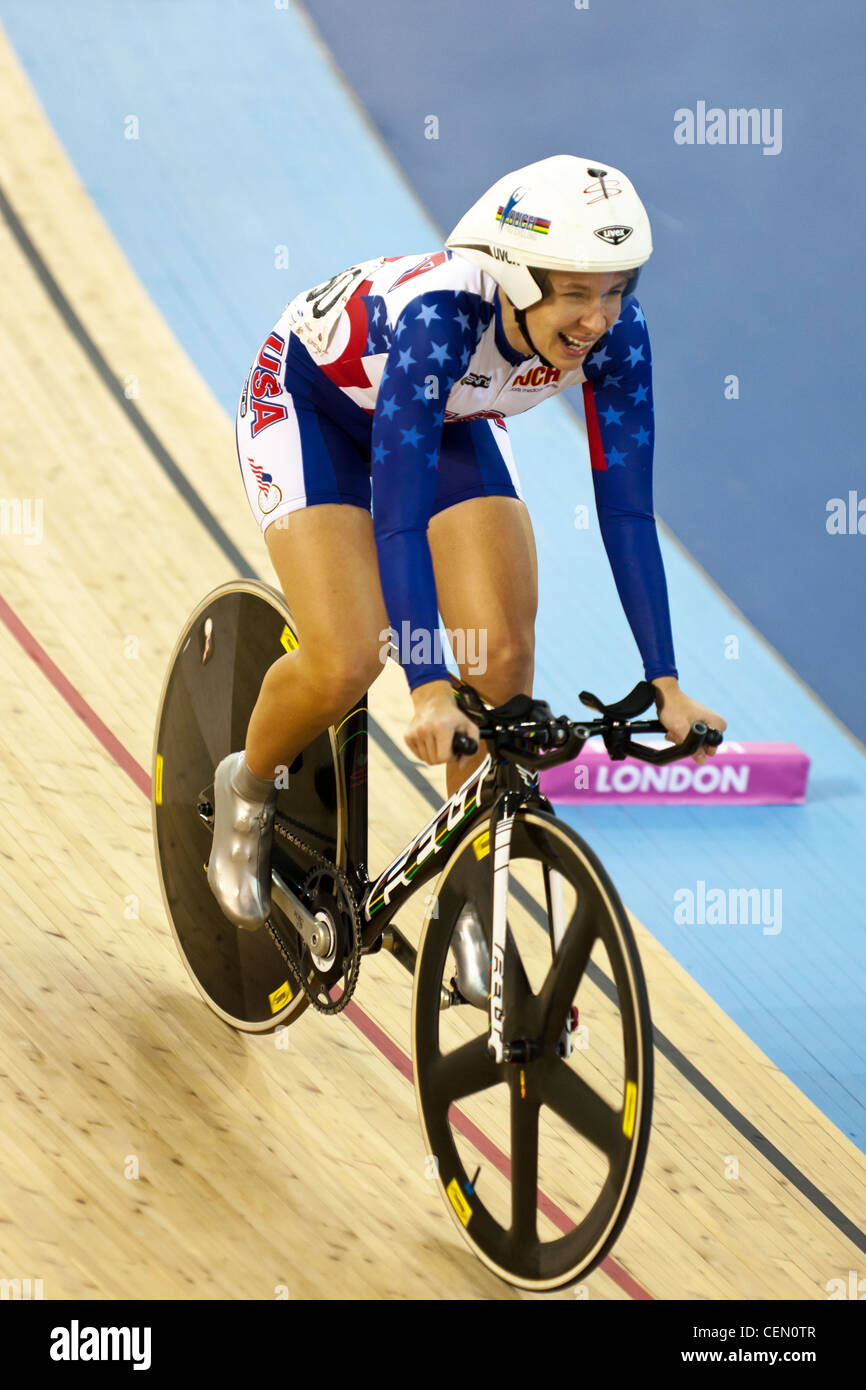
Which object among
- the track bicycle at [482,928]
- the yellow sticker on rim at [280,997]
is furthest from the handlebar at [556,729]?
the yellow sticker on rim at [280,997]

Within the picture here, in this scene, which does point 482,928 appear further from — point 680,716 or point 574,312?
point 574,312

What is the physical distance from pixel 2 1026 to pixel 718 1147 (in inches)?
54.8

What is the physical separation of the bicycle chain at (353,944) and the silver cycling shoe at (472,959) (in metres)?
0.27

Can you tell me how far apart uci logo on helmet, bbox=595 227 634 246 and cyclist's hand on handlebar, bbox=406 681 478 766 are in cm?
63

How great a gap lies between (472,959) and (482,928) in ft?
0.18

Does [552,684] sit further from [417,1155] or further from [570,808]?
[417,1155]

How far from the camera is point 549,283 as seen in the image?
6.63ft

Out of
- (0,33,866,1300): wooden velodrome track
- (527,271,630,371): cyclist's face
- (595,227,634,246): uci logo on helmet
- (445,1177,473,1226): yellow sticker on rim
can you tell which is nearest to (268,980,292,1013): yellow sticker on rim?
(0,33,866,1300): wooden velodrome track

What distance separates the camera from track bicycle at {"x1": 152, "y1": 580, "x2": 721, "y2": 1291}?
2061 mm

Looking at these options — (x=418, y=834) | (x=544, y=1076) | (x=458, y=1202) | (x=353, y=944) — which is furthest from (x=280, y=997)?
(x=544, y=1076)

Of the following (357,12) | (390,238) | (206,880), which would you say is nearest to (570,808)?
(206,880)

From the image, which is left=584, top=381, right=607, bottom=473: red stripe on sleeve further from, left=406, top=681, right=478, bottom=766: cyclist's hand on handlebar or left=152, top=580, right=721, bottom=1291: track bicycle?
left=406, top=681, right=478, bottom=766: cyclist's hand on handlebar

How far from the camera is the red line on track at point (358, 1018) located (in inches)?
97.9

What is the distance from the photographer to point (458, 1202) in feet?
7.78
